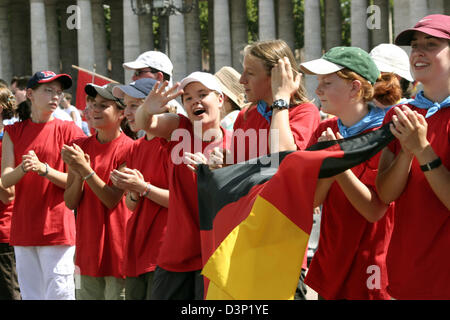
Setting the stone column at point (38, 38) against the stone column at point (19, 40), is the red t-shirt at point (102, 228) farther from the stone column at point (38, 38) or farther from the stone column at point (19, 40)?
the stone column at point (19, 40)

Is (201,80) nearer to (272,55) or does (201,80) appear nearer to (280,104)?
(272,55)

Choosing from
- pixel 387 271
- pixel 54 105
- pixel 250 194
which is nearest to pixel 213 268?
pixel 250 194

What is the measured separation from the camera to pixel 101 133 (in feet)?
28.0

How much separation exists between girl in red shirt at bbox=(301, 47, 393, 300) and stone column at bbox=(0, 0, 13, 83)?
56271 millimetres

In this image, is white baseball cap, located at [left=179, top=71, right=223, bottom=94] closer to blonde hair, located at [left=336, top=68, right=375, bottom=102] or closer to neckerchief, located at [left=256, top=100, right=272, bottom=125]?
neckerchief, located at [left=256, top=100, right=272, bottom=125]

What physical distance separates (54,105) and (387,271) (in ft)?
16.7

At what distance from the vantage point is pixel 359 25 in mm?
47375

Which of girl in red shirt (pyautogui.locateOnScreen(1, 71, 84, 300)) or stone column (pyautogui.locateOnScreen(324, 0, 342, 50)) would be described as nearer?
girl in red shirt (pyautogui.locateOnScreen(1, 71, 84, 300))

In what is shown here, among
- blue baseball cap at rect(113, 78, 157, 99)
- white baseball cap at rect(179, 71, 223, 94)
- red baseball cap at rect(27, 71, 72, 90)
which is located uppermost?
red baseball cap at rect(27, 71, 72, 90)

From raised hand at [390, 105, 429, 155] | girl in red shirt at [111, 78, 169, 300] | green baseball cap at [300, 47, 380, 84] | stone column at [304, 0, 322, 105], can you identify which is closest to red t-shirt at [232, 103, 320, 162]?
green baseball cap at [300, 47, 380, 84]

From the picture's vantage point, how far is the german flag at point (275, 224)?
15.2 ft

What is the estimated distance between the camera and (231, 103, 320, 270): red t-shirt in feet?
18.9

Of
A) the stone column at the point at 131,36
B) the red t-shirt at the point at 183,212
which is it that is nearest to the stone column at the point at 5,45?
the stone column at the point at 131,36
